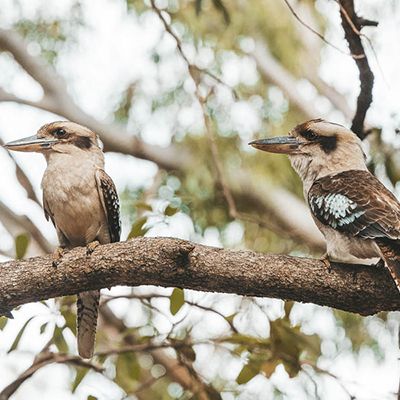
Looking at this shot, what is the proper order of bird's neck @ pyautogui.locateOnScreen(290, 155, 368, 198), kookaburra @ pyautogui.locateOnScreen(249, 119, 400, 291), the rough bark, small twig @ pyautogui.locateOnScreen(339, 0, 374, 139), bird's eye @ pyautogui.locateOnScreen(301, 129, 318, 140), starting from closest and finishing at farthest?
the rough bark < kookaburra @ pyautogui.locateOnScreen(249, 119, 400, 291) < small twig @ pyautogui.locateOnScreen(339, 0, 374, 139) < bird's neck @ pyautogui.locateOnScreen(290, 155, 368, 198) < bird's eye @ pyautogui.locateOnScreen(301, 129, 318, 140)

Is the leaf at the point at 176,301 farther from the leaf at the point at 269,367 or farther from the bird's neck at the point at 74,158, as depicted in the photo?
the bird's neck at the point at 74,158

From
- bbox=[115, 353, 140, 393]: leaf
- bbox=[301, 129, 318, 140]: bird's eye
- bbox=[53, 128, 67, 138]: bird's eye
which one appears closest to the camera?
bbox=[301, 129, 318, 140]: bird's eye

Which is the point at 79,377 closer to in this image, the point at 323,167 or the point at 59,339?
the point at 59,339

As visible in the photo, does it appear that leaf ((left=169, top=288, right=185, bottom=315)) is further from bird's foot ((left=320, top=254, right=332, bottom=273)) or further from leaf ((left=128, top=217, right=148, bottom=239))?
bird's foot ((left=320, top=254, right=332, bottom=273))

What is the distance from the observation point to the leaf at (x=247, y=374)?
3154mm

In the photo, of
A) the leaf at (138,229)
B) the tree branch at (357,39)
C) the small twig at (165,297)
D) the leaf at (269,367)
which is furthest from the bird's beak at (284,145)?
the leaf at (269,367)

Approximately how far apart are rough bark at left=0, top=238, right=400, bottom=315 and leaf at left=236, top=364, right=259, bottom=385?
0.70 m

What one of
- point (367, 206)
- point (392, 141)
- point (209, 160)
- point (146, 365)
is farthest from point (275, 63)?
point (367, 206)

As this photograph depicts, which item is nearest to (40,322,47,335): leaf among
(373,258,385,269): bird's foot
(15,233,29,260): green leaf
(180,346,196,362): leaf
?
(15,233,29,260): green leaf

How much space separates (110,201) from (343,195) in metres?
0.85

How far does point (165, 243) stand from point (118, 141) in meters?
3.03

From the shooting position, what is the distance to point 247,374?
124 inches

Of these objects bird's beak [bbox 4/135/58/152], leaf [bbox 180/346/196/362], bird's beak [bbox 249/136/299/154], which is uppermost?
bird's beak [bbox 4/135/58/152]

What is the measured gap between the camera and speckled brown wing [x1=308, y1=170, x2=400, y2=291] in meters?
2.55
